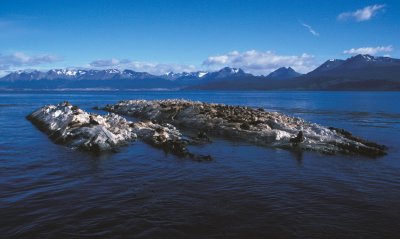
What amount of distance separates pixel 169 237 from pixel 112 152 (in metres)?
15.2

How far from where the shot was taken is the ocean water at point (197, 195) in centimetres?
1230

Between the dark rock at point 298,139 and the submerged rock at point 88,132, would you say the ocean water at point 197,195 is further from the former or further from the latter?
the dark rock at point 298,139

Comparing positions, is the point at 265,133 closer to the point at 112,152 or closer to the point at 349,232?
the point at 112,152

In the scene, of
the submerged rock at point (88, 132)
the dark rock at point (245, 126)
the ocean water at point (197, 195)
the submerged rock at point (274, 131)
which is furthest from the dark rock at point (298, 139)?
the submerged rock at point (88, 132)

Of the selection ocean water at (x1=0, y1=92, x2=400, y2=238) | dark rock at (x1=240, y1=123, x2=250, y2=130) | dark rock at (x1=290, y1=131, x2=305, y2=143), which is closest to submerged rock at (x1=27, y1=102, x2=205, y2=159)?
ocean water at (x1=0, y1=92, x2=400, y2=238)

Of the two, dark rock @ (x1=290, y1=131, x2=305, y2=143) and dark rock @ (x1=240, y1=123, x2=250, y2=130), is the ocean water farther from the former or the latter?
dark rock @ (x1=240, y1=123, x2=250, y2=130)

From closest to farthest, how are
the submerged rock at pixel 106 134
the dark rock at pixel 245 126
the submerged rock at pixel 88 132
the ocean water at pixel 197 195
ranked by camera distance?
the ocean water at pixel 197 195, the submerged rock at pixel 106 134, the submerged rock at pixel 88 132, the dark rock at pixel 245 126

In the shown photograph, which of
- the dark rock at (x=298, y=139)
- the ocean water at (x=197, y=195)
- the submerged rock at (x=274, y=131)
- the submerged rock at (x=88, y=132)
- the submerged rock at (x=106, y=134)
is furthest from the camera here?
the dark rock at (x=298, y=139)

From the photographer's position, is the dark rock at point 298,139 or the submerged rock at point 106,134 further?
the dark rock at point 298,139

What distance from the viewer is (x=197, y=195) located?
1587 centimetres

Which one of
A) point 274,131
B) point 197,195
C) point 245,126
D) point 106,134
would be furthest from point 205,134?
point 197,195

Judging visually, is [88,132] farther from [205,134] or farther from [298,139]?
[298,139]

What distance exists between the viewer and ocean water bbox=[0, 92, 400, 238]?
12297 mm

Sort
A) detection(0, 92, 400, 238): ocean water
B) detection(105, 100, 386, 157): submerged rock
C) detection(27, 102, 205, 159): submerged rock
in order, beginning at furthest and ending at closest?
detection(105, 100, 386, 157): submerged rock
detection(27, 102, 205, 159): submerged rock
detection(0, 92, 400, 238): ocean water
